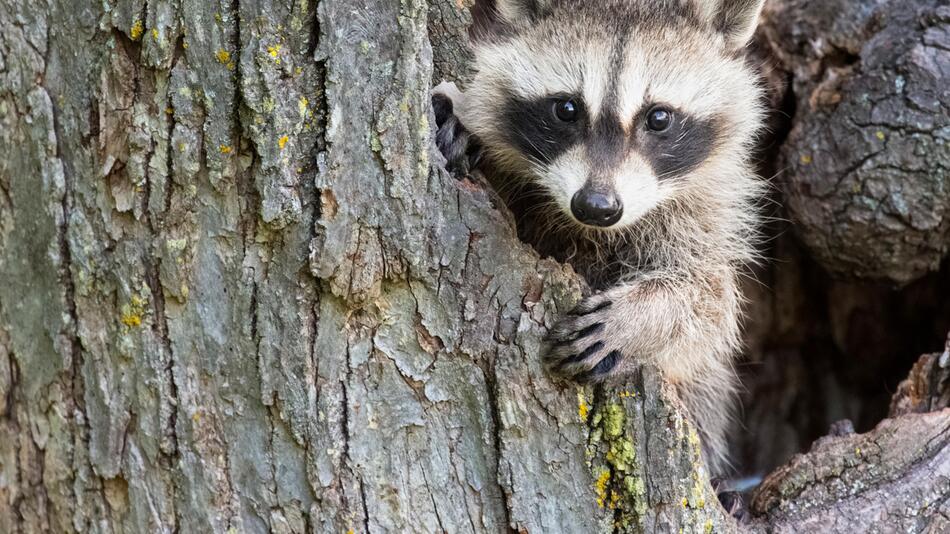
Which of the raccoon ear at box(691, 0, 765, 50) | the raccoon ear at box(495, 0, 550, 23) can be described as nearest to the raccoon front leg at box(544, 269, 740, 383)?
the raccoon ear at box(691, 0, 765, 50)

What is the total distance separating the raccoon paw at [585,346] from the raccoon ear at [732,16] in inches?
46.6

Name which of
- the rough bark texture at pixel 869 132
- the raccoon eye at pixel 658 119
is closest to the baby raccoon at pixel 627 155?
the raccoon eye at pixel 658 119

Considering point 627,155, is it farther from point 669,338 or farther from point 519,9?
point 519,9

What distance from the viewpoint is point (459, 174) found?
270 cm

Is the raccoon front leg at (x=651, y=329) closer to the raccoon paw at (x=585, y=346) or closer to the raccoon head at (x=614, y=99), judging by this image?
the raccoon paw at (x=585, y=346)

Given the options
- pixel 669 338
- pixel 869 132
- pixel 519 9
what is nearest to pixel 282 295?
pixel 669 338

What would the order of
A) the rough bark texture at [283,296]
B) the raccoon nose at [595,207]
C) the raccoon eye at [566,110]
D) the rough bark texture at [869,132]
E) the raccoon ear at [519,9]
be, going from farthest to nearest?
the rough bark texture at [869,132]
the raccoon ear at [519,9]
the raccoon eye at [566,110]
the raccoon nose at [595,207]
the rough bark texture at [283,296]

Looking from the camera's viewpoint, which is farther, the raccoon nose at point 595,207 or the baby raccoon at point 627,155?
the baby raccoon at point 627,155

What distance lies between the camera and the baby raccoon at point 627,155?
9.21 feet

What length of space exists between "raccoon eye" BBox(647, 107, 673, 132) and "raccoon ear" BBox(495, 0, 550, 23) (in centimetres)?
54

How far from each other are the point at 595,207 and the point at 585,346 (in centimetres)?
42

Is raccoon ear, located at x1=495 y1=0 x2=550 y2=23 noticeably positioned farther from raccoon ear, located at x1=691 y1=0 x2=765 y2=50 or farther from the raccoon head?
raccoon ear, located at x1=691 y1=0 x2=765 y2=50

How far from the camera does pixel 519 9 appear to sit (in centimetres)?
325

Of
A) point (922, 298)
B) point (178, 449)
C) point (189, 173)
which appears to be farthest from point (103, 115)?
point (922, 298)
